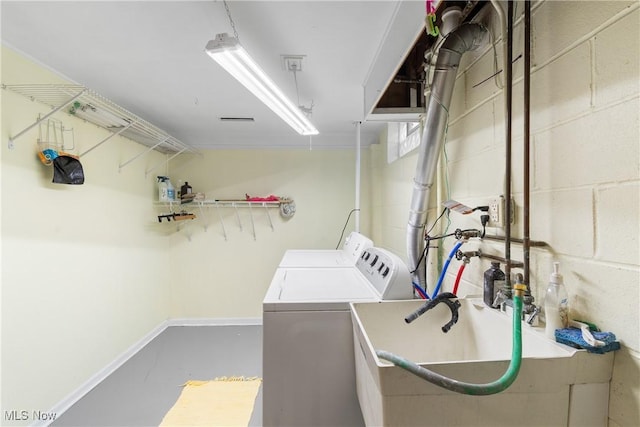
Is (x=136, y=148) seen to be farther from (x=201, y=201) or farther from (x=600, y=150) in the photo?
(x=600, y=150)

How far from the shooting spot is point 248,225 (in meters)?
3.77

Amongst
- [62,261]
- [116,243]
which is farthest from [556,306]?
A: [116,243]

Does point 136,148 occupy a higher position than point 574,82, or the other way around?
point 136,148

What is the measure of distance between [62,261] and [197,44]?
1.91m

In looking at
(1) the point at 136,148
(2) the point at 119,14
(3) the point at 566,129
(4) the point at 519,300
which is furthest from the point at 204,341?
(3) the point at 566,129

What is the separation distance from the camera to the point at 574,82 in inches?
30.5

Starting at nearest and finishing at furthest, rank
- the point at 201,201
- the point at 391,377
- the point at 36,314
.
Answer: the point at 391,377 → the point at 36,314 → the point at 201,201

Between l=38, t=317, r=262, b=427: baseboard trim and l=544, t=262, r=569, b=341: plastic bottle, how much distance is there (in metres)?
3.00

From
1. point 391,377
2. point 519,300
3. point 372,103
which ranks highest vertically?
point 372,103

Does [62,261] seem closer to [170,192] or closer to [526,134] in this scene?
[170,192]

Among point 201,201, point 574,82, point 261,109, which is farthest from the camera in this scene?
point 201,201

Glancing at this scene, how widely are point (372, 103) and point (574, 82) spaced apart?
104 cm

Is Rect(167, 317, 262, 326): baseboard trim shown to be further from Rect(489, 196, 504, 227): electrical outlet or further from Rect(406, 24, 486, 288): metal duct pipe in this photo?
Rect(489, 196, 504, 227): electrical outlet

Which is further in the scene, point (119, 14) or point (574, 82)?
point (119, 14)
